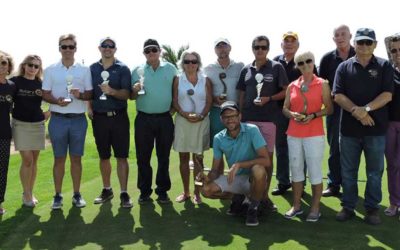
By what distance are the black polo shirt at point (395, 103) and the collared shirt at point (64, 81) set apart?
4055 millimetres

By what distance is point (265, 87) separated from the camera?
6.20 m

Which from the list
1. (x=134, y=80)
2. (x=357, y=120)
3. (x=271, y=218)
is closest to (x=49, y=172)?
(x=134, y=80)

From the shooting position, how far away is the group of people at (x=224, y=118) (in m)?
5.68

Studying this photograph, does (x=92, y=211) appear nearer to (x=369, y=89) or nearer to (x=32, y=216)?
(x=32, y=216)

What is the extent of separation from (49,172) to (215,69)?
5.28 meters

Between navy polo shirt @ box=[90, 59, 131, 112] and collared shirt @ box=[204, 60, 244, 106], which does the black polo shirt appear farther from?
navy polo shirt @ box=[90, 59, 131, 112]

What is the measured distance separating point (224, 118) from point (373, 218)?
7.24ft

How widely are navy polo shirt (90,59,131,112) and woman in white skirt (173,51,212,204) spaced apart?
2.39ft

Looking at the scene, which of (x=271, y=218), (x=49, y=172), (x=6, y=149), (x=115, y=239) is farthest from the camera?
(x=49, y=172)

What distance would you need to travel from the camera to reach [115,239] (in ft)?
17.5

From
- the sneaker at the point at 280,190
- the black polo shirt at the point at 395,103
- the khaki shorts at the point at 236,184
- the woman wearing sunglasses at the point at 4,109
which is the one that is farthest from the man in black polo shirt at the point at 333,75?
the woman wearing sunglasses at the point at 4,109

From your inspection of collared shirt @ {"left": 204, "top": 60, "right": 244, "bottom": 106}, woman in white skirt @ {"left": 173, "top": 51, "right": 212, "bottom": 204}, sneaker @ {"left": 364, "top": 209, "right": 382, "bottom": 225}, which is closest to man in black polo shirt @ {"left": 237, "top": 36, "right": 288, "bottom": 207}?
collared shirt @ {"left": 204, "top": 60, "right": 244, "bottom": 106}

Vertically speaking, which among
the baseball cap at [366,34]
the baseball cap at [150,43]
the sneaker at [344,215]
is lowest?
the sneaker at [344,215]

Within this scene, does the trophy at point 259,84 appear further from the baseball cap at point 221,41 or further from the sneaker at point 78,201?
the sneaker at point 78,201
